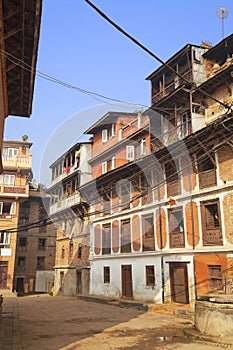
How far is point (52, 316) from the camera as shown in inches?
653

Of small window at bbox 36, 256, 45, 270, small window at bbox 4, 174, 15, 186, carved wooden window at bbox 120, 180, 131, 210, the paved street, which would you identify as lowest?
the paved street

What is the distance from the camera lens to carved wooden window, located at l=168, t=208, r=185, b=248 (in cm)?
1945

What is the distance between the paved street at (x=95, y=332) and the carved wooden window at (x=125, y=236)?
292 inches

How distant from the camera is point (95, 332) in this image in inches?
475

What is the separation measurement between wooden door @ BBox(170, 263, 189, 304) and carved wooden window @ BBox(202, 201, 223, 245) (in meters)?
2.18

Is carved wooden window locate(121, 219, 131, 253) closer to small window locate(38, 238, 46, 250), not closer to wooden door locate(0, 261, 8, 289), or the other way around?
wooden door locate(0, 261, 8, 289)

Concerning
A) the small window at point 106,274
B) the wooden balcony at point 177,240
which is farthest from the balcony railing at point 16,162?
the wooden balcony at point 177,240

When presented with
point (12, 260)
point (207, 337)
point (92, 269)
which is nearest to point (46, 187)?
point (12, 260)

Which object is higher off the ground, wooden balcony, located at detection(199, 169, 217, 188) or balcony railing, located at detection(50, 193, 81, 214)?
balcony railing, located at detection(50, 193, 81, 214)

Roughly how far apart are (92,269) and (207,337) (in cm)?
1891

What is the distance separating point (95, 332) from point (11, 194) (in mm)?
27548

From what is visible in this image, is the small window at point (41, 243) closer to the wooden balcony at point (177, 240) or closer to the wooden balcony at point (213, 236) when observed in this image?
the wooden balcony at point (177, 240)

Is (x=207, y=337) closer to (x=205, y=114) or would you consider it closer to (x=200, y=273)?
(x=200, y=273)

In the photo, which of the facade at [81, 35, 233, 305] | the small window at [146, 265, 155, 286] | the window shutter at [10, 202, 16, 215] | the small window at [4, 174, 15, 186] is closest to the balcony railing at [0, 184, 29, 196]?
the small window at [4, 174, 15, 186]
